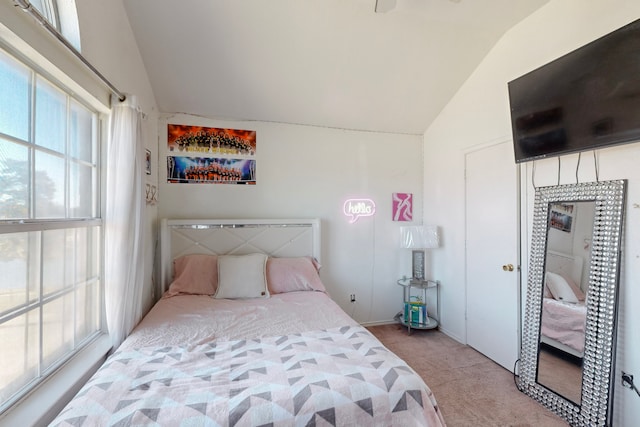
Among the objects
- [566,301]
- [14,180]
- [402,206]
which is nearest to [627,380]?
[566,301]

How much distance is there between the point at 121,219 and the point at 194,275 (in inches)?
38.6

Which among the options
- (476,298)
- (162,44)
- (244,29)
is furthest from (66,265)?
(476,298)

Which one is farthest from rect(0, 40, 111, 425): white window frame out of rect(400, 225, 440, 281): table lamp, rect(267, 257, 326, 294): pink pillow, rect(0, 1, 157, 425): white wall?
rect(400, 225, 440, 281): table lamp

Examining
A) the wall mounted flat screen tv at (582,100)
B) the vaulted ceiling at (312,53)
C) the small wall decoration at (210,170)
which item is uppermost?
the vaulted ceiling at (312,53)

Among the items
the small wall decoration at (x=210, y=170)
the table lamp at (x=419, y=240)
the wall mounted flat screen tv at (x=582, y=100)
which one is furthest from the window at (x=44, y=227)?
the wall mounted flat screen tv at (x=582, y=100)

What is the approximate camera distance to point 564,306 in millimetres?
1955

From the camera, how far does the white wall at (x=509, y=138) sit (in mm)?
1677

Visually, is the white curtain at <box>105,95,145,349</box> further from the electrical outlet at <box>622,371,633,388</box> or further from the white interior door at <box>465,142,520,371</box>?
the electrical outlet at <box>622,371,633,388</box>

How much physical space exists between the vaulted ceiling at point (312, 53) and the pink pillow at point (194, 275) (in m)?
1.51

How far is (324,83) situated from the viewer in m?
2.81

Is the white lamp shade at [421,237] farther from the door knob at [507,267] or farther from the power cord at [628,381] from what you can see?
the power cord at [628,381]

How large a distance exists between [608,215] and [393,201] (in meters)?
1.97

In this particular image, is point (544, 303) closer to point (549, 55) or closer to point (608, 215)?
point (608, 215)

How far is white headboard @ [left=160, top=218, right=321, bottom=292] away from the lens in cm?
272
